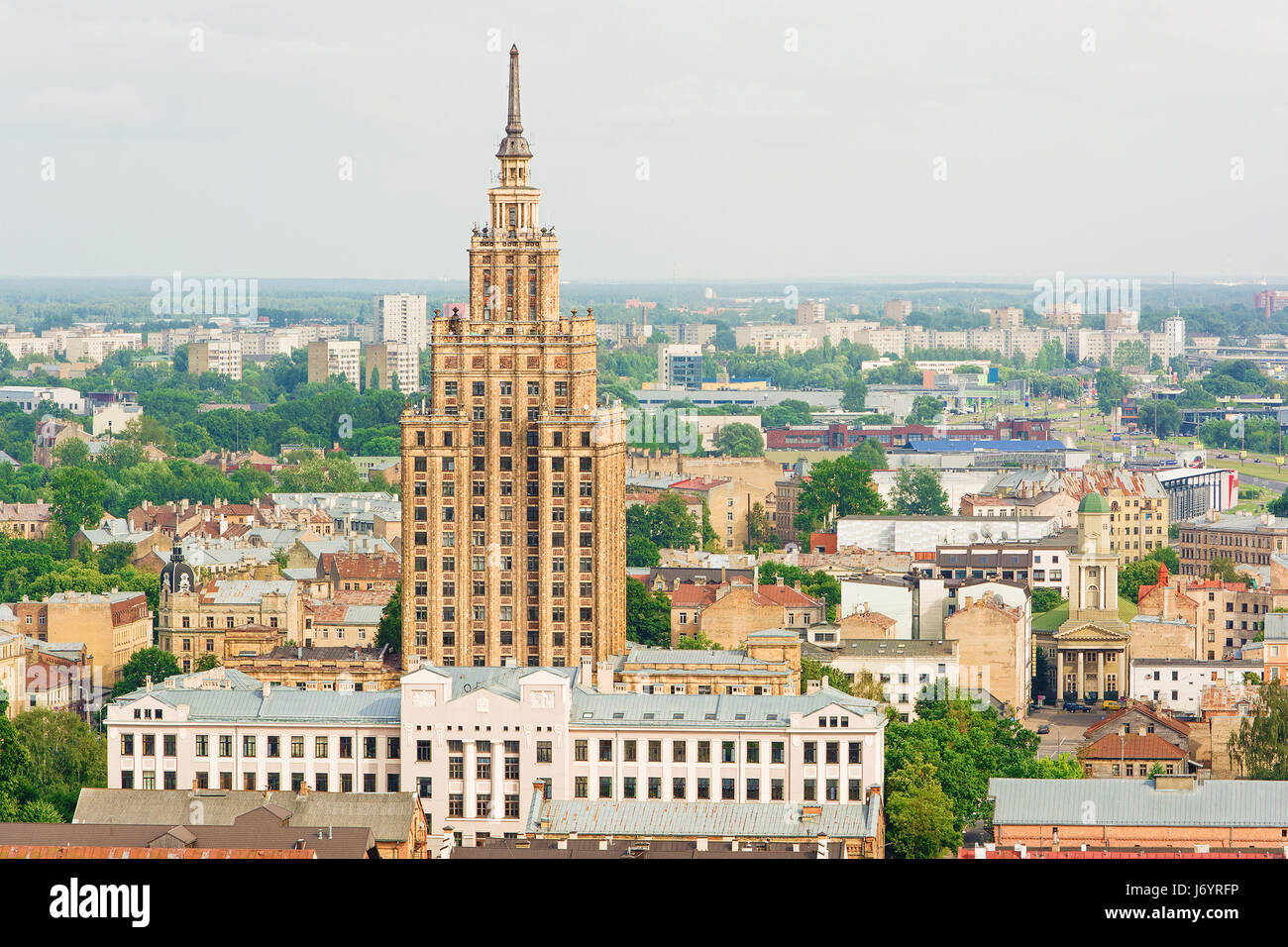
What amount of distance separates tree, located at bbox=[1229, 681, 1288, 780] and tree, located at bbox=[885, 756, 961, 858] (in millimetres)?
15396

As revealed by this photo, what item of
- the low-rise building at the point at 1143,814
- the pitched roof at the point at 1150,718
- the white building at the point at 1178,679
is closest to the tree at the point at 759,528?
the white building at the point at 1178,679

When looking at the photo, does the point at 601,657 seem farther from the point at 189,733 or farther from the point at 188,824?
the point at 188,824

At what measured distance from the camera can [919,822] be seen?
217 feet

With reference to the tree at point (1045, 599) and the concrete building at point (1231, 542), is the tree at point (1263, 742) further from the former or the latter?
the concrete building at point (1231, 542)

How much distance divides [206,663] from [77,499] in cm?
6668

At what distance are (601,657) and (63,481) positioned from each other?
8674 cm

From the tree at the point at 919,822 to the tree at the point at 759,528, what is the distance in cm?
8879

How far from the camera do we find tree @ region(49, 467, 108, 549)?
157m

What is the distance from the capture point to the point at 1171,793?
6359 centimetres

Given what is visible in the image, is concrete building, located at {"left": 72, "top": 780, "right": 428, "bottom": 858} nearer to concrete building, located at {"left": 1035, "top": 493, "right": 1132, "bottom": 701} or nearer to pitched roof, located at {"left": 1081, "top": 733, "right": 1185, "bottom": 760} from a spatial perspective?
pitched roof, located at {"left": 1081, "top": 733, "right": 1185, "bottom": 760}


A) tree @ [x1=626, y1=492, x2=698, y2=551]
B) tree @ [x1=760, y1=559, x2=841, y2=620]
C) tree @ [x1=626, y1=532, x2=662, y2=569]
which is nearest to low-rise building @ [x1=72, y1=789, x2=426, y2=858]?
tree @ [x1=760, y1=559, x2=841, y2=620]

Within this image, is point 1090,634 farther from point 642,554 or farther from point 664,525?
point 664,525
